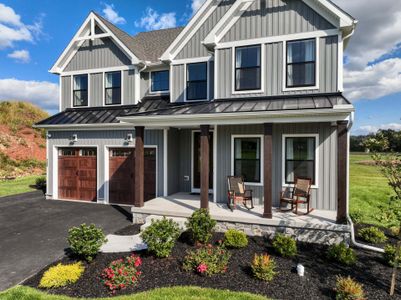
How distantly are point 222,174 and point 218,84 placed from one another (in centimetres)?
346

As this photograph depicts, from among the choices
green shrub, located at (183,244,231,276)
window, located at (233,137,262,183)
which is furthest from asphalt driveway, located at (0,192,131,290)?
window, located at (233,137,262,183)

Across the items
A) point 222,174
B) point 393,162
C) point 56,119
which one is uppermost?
point 56,119

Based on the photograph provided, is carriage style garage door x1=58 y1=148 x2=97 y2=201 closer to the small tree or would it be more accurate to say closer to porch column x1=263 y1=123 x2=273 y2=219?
porch column x1=263 y1=123 x2=273 y2=219

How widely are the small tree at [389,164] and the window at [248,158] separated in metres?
4.56

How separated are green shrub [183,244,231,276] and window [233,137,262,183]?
13.9 feet

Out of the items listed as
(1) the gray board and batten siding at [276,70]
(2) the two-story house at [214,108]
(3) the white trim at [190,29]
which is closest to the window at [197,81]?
(2) the two-story house at [214,108]

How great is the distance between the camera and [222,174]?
995 centimetres

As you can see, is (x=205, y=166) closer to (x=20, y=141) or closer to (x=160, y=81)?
(x=160, y=81)

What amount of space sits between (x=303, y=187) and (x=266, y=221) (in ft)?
5.94

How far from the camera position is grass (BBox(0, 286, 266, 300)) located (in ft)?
15.5

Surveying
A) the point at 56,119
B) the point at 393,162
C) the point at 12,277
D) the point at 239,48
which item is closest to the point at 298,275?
the point at 393,162

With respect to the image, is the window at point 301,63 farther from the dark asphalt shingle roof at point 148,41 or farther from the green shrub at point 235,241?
the dark asphalt shingle roof at point 148,41

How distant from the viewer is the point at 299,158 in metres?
9.00

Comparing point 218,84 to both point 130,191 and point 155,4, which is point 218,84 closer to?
point 130,191
